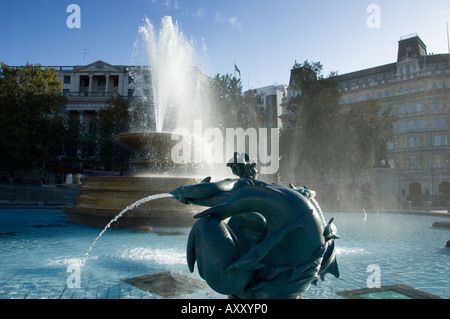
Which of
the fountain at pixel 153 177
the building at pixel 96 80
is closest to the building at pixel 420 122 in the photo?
the fountain at pixel 153 177

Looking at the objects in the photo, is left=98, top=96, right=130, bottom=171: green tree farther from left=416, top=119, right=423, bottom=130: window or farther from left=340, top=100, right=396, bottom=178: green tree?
left=416, top=119, right=423, bottom=130: window

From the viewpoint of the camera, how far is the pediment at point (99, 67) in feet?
171

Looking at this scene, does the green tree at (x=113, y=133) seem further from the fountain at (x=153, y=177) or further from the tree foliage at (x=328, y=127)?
the tree foliage at (x=328, y=127)

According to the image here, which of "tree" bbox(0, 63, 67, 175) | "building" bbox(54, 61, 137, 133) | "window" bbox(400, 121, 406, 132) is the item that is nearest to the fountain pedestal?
"tree" bbox(0, 63, 67, 175)

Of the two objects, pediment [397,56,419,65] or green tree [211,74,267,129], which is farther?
pediment [397,56,419,65]

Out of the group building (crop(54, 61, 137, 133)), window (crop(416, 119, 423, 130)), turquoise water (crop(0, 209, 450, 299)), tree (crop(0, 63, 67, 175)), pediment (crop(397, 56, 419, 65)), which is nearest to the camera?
turquoise water (crop(0, 209, 450, 299))

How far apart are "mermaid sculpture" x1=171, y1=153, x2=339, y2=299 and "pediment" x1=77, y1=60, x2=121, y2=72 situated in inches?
2162

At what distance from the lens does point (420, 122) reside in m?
47.4

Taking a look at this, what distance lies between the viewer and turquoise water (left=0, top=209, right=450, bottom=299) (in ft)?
12.1

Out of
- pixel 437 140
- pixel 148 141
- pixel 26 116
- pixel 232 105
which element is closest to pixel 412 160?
pixel 437 140

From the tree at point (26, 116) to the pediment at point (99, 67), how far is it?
21.3 m

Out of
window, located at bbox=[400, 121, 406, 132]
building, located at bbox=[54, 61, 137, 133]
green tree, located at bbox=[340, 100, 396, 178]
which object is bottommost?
green tree, located at bbox=[340, 100, 396, 178]

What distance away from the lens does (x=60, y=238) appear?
7453mm

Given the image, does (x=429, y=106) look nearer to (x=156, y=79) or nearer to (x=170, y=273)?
(x=156, y=79)
